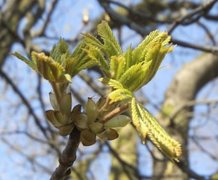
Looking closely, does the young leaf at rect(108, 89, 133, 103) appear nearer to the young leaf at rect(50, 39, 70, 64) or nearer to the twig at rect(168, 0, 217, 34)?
the young leaf at rect(50, 39, 70, 64)

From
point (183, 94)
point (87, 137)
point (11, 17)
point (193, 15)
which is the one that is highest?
point (87, 137)

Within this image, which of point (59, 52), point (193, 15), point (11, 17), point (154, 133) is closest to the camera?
point (154, 133)

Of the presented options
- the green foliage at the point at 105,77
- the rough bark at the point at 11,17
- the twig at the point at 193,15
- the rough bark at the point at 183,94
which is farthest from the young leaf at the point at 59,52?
the rough bark at the point at 11,17

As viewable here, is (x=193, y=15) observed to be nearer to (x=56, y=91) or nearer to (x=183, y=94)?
(x=56, y=91)

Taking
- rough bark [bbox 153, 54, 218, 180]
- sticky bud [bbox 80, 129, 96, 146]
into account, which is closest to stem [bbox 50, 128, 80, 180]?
sticky bud [bbox 80, 129, 96, 146]

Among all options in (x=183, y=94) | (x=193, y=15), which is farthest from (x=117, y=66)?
(x=183, y=94)

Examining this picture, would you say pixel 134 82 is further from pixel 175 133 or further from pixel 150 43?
pixel 175 133
